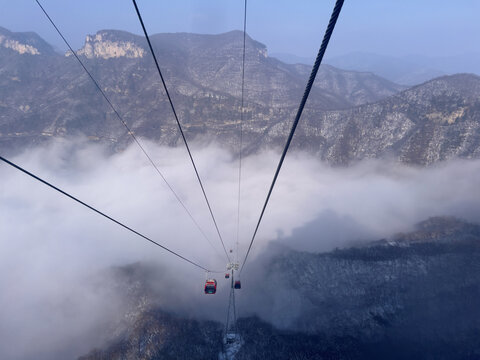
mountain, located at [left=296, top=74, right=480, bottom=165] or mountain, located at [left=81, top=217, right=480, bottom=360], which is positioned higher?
mountain, located at [left=296, top=74, right=480, bottom=165]

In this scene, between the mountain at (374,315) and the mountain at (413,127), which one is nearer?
the mountain at (374,315)

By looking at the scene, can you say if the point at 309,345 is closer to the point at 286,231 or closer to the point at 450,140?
the point at 286,231

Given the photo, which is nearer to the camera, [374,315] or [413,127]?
[374,315]

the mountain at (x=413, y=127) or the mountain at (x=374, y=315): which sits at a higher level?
the mountain at (x=413, y=127)

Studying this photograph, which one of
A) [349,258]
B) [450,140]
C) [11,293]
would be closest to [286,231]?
[349,258]

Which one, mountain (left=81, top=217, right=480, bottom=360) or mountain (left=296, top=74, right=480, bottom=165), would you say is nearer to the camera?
mountain (left=81, top=217, right=480, bottom=360)

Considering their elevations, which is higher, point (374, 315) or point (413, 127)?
point (413, 127)

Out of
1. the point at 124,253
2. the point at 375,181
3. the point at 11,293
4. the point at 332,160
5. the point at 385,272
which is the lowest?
the point at 11,293

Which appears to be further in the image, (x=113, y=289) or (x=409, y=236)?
(x=113, y=289)
